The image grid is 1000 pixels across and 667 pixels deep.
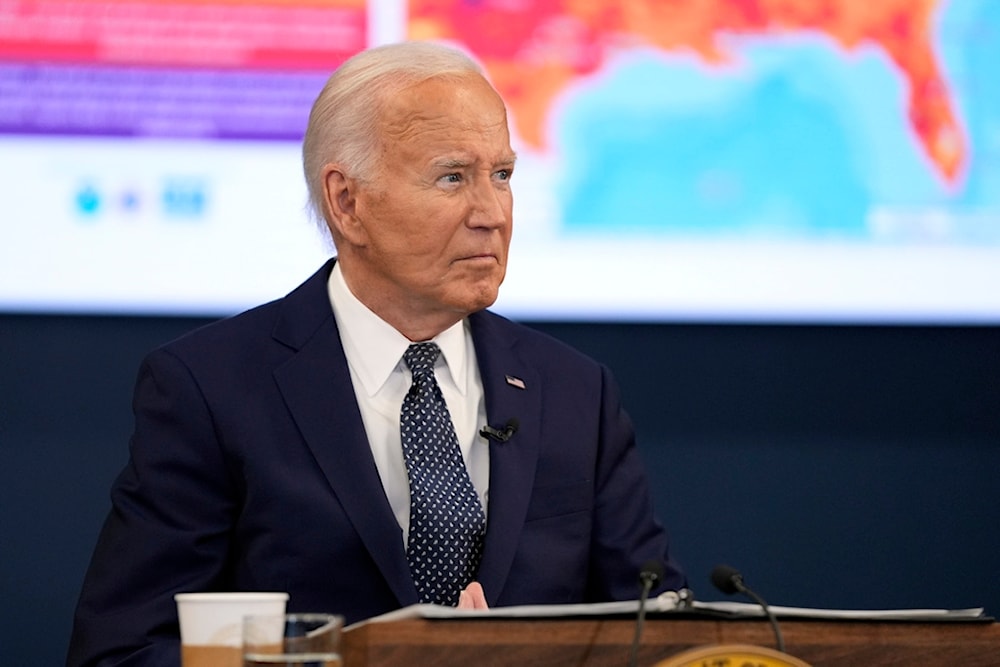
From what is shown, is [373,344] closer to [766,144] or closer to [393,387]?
[393,387]

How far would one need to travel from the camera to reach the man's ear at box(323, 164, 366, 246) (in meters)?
2.52

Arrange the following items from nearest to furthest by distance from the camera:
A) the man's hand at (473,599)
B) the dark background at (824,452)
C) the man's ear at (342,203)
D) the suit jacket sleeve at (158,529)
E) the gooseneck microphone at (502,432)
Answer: the man's hand at (473,599) < the suit jacket sleeve at (158,529) < the gooseneck microphone at (502,432) < the man's ear at (342,203) < the dark background at (824,452)

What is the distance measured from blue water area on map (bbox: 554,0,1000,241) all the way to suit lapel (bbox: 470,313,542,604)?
0.81m

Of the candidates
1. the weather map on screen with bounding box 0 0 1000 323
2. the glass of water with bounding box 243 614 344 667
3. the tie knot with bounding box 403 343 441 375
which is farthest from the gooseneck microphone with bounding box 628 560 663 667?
the weather map on screen with bounding box 0 0 1000 323

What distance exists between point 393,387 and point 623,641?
3.23ft

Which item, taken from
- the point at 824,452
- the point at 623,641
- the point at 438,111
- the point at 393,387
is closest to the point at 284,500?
the point at 393,387

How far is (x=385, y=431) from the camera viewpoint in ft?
7.88

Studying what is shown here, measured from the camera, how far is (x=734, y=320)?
3391 millimetres

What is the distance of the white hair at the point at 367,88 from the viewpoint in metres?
2.45

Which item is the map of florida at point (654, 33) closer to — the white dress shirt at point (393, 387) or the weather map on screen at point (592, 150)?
the weather map on screen at point (592, 150)

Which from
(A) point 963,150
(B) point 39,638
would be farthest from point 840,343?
(B) point 39,638

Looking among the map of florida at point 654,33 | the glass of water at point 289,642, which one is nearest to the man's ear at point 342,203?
the map of florida at point 654,33

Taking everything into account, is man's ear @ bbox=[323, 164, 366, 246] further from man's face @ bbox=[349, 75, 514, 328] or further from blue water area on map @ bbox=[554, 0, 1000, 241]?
blue water area on map @ bbox=[554, 0, 1000, 241]

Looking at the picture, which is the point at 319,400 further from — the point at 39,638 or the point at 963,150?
the point at 963,150
